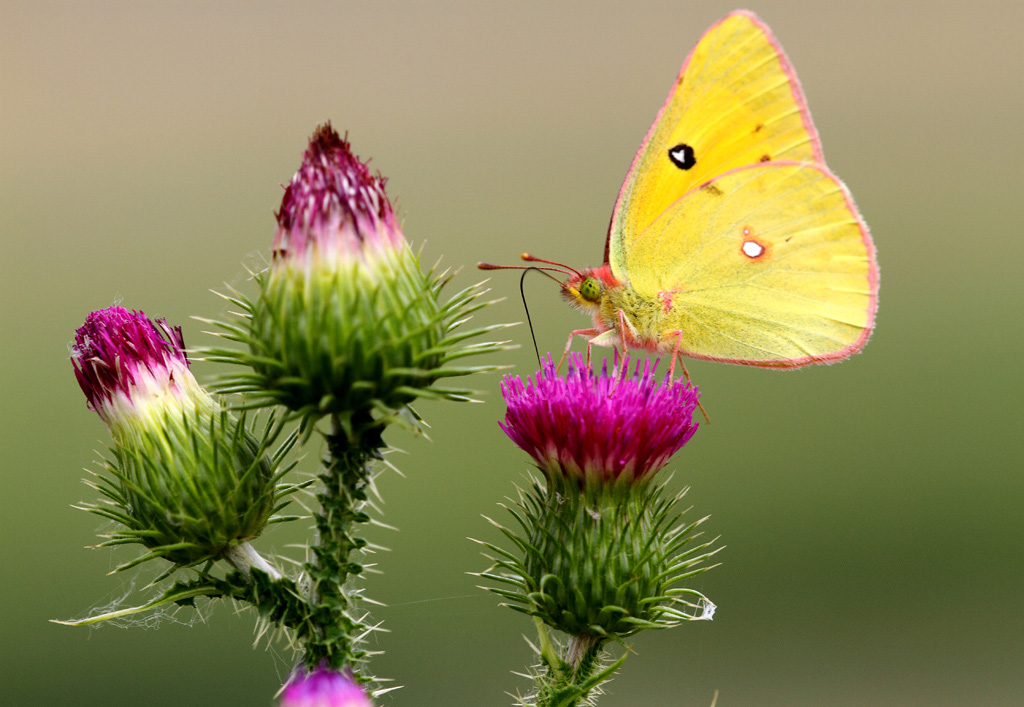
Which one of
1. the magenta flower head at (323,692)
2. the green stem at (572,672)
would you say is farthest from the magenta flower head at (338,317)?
the green stem at (572,672)

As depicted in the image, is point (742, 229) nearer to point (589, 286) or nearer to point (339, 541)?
point (589, 286)

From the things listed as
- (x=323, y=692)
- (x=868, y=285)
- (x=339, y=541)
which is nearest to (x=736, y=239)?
(x=868, y=285)

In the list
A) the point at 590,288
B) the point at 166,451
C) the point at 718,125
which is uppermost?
the point at 718,125

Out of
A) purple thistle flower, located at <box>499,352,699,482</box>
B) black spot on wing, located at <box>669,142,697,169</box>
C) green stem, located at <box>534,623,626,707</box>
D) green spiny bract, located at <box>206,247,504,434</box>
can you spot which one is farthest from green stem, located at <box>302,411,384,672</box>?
black spot on wing, located at <box>669,142,697,169</box>

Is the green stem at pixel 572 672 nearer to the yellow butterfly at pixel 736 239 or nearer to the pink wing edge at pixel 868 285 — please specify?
the yellow butterfly at pixel 736 239

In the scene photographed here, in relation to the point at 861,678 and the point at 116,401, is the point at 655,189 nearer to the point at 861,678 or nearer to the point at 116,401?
the point at 116,401

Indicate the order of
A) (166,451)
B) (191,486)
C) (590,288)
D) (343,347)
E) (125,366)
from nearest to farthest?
(343,347) < (191,486) < (166,451) < (125,366) < (590,288)

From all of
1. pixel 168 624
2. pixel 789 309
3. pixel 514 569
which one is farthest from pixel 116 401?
pixel 168 624
